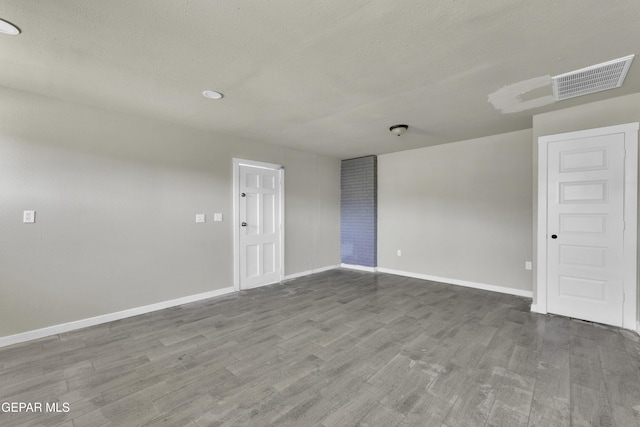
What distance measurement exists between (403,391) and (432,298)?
2341mm

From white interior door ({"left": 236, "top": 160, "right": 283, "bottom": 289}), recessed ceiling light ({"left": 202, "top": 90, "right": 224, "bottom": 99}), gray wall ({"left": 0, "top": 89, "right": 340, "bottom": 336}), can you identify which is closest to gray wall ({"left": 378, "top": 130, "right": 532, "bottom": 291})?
white interior door ({"left": 236, "top": 160, "right": 283, "bottom": 289})

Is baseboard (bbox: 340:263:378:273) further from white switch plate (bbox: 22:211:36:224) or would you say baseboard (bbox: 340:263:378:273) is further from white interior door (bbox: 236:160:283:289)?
white switch plate (bbox: 22:211:36:224)

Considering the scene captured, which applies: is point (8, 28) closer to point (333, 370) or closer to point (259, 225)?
point (333, 370)

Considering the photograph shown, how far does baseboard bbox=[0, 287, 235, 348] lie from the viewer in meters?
2.71

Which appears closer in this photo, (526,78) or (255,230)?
(526,78)

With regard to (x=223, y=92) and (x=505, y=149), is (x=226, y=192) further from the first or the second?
(x=505, y=149)

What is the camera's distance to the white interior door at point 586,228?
3.00 meters

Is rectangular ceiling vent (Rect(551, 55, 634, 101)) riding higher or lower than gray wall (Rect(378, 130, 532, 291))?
higher

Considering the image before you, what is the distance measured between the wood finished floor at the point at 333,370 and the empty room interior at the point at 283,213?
0.02 metres

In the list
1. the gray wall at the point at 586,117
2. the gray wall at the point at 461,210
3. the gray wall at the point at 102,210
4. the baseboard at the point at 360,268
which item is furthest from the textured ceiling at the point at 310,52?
the baseboard at the point at 360,268

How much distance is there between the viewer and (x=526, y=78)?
2502 millimetres

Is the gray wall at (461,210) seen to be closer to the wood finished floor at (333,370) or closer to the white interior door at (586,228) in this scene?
the white interior door at (586,228)

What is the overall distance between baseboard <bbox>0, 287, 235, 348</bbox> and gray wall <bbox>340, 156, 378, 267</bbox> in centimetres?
312

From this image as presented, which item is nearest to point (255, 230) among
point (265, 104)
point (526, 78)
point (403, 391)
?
point (265, 104)
